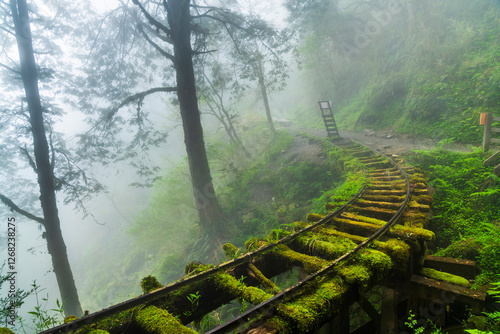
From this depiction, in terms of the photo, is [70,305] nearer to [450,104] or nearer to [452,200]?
[452,200]

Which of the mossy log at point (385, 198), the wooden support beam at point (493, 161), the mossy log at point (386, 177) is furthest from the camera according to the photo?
the mossy log at point (386, 177)

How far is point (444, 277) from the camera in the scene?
2.91 metres

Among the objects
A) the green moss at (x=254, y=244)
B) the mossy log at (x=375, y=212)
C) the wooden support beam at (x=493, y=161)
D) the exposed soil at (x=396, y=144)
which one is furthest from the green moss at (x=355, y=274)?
the exposed soil at (x=396, y=144)

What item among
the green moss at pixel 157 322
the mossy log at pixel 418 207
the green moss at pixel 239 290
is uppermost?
the green moss at pixel 157 322

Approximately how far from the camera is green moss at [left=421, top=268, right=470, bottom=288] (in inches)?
107

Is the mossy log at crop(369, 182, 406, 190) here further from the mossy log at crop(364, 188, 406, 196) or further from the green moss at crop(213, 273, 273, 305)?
the green moss at crop(213, 273, 273, 305)

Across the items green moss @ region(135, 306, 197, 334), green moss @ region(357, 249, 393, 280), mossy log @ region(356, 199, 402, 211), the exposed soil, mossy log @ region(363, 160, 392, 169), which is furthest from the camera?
the exposed soil

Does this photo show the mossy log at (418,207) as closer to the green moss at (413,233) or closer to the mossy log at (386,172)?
the green moss at (413,233)

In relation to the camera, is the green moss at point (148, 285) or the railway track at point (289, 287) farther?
the green moss at point (148, 285)

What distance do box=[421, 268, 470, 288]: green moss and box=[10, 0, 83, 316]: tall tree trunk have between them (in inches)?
342

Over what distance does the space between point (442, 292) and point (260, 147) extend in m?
18.8

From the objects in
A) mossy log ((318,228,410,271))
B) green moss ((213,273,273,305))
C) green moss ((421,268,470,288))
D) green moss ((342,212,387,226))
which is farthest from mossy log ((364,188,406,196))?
green moss ((213,273,273,305))

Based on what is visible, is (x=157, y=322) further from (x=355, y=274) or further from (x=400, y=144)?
(x=400, y=144)

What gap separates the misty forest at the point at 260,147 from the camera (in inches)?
116
